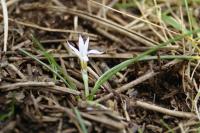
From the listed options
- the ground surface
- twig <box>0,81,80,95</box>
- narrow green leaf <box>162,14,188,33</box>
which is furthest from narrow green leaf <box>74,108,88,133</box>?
narrow green leaf <box>162,14,188,33</box>

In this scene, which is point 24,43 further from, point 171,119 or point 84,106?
point 171,119

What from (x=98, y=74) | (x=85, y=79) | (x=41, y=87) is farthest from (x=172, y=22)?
(x=41, y=87)

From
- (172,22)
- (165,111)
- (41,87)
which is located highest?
(172,22)

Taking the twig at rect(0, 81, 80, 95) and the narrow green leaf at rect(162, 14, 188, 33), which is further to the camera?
the narrow green leaf at rect(162, 14, 188, 33)

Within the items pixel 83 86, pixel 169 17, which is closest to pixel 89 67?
pixel 83 86

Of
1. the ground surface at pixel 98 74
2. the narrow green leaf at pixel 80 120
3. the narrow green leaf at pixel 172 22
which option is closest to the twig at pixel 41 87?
the ground surface at pixel 98 74

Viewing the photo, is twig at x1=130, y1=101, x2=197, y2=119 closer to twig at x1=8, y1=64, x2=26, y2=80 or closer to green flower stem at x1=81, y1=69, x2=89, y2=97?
green flower stem at x1=81, y1=69, x2=89, y2=97

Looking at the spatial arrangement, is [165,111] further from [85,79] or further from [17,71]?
[17,71]

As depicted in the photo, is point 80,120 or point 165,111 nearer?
point 80,120
